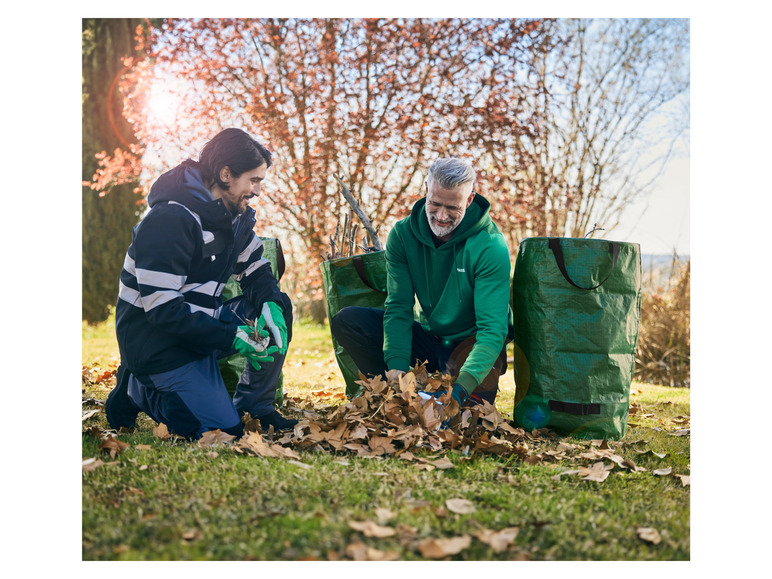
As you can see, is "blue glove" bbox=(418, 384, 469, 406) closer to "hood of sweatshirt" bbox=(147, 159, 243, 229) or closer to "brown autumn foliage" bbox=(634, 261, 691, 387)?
"hood of sweatshirt" bbox=(147, 159, 243, 229)

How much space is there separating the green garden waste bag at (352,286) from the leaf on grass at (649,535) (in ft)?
5.95

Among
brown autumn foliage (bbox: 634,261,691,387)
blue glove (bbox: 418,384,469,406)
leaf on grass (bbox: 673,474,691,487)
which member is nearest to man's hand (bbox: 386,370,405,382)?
blue glove (bbox: 418,384,469,406)

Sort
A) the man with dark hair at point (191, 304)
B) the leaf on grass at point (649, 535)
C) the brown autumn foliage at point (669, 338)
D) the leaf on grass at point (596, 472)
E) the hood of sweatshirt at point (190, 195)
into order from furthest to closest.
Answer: the brown autumn foliage at point (669, 338) → the hood of sweatshirt at point (190, 195) → the man with dark hair at point (191, 304) → the leaf on grass at point (596, 472) → the leaf on grass at point (649, 535)

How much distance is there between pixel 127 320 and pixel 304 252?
413 centimetres

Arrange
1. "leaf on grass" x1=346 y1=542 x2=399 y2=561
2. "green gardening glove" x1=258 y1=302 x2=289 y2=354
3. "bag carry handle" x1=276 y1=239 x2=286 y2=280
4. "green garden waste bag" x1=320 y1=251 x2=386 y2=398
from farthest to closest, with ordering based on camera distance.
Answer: "green garden waste bag" x1=320 y1=251 x2=386 y2=398 < "bag carry handle" x1=276 y1=239 x2=286 y2=280 < "green gardening glove" x1=258 y1=302 x2=289 y2=354 < "leaf on grass" x1=346 y1=542 x2=399 y2=561

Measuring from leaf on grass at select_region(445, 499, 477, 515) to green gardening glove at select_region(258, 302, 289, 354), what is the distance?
1250mm

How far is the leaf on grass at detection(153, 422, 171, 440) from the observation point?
2.61 m

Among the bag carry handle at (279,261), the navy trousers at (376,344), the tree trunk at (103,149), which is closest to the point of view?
the navy trousers at (376,344)

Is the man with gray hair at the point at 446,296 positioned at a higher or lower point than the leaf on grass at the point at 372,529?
higher

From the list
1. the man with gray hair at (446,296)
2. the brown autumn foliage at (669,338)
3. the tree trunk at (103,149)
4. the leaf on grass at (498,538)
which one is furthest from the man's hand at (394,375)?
the tree trunk at (103,149)

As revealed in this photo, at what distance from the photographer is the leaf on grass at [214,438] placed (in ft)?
8.20

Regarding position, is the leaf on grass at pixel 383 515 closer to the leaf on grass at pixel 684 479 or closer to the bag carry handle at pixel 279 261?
the leaf on grass at pixel 684 479

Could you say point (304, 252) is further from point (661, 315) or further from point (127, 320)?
point (127, 320)

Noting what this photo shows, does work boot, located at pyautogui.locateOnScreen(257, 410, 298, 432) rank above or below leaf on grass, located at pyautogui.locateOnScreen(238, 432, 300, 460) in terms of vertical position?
below
